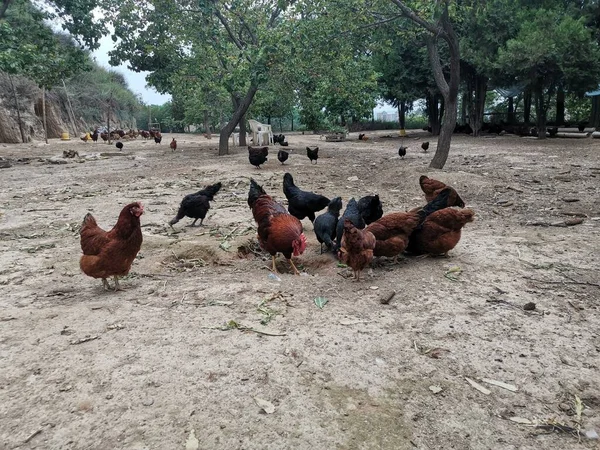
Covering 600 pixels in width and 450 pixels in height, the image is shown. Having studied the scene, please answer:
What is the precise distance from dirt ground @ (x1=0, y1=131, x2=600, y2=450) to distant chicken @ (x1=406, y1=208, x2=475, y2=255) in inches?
7.4

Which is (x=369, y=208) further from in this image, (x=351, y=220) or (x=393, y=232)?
(x=393, y=232)

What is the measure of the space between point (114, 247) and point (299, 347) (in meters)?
2.17

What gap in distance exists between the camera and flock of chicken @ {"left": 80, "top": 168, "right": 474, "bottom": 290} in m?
4.09

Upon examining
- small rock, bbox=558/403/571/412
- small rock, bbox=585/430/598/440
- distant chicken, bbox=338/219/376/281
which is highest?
distant chicken, bbox=338/219/376/281

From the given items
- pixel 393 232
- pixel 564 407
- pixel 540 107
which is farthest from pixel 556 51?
pixel 564 407

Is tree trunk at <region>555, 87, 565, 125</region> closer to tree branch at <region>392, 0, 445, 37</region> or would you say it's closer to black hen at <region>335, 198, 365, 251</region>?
tree branch at <region>392, 0, 445, 37</region>

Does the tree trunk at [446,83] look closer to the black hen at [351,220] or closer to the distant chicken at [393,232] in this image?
the black hen at [351,220]

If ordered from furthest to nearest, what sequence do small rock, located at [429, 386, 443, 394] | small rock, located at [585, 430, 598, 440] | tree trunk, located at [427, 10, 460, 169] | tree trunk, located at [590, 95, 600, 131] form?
tree trunk, located at [590, 95, 600, 131] → tree trunk, located at [427, 10, 460, 169] → small rock, located at [429, 386, 443, 394] → small rock, located at [585, 430, 598, 440]

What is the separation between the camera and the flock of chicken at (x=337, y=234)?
13.4 ft

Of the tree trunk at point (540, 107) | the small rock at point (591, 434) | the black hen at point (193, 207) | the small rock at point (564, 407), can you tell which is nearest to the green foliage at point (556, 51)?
the tree trunk at point (540, 107)

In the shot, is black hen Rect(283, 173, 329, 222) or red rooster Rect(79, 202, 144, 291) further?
black hen Rect(283, 173, 329, 222)

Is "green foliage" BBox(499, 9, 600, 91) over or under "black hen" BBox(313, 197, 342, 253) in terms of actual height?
over

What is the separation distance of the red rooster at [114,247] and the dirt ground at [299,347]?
28 cm

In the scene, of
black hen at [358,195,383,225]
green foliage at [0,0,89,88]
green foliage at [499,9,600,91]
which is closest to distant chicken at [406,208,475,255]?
black hen at [358,195,383,225]
